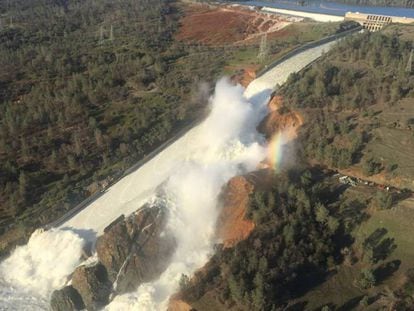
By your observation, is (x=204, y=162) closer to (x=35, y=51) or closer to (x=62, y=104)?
(x=62, y=104)

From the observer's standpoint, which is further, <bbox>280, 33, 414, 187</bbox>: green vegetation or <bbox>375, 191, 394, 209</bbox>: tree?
<bbox>280, 33, 414, 187</bbox>: green vegetation

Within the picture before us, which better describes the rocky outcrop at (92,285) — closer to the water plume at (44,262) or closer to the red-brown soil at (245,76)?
the water plume at (44,262)

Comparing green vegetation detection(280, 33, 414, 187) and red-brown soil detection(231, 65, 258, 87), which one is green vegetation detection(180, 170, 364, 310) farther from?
red-brown soil detection(231, 65, 258, 87)

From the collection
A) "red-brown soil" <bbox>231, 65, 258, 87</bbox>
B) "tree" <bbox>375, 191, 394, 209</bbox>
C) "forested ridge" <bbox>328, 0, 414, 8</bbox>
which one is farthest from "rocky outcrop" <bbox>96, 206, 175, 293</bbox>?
"forested ridge" <bbox>328, 0, 414, 8</bbox>

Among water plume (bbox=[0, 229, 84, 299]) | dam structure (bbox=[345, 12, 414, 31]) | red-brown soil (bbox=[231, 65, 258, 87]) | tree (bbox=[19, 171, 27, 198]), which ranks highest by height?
dam structure (bbox=[345, 12, 414, 31])

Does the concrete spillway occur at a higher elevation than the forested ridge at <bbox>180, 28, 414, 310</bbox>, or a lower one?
lower

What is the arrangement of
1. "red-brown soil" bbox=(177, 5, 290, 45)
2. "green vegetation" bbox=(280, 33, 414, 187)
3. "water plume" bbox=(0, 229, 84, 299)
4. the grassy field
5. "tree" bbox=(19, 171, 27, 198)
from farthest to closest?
"red-brown soil" bbox=(177, 5, 290, 45) < "tree" bbox=(19, 171, 27, 198) < "green vegetation" bbox=(280, 33, 414, 187) < "water plume" bbox=(0, 229, 84, 299) < the grassy field

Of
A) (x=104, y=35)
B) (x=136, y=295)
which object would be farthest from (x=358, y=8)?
(x=136, y=295)
